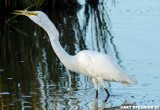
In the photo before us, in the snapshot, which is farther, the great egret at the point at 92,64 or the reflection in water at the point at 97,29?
the reflection in water at the point at 97,29

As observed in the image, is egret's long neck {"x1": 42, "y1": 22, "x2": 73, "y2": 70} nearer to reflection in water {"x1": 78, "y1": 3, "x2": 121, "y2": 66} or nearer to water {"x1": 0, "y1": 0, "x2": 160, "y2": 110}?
water {"x1": 0, "y1": 0, "x2": 160, "y2": 110}

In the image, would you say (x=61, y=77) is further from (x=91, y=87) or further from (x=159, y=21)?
(x=159, y=21)

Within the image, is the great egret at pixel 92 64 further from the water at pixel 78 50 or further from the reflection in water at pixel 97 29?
the reflection in water at pixel 97 29

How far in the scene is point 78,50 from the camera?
40.3ft

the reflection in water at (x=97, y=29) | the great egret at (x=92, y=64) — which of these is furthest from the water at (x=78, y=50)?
the great egret at (x=92, y=64)

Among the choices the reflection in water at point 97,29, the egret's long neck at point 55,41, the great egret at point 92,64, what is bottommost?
the great egret at point 92,64

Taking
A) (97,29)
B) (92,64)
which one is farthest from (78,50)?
(92,64)

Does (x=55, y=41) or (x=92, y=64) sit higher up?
(x=55, y=41)

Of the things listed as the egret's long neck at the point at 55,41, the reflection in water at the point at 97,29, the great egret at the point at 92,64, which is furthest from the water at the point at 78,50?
the egret's long neck at the point at 55,41

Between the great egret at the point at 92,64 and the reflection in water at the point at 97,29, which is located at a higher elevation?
the reflection in water at the point at 97,29

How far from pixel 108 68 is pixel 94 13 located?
8893mm

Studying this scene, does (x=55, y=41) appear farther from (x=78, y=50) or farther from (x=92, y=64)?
(x=78, y=50)

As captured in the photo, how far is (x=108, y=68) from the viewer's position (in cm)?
906

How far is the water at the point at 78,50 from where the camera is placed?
8852mm
